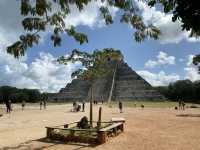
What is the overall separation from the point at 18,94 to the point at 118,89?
3335 cm

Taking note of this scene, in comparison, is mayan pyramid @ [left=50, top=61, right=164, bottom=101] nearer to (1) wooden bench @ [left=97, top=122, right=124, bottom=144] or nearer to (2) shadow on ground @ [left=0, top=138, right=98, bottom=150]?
(1) wooden bench @ [left=97, top=122, right=124, bottom=144]

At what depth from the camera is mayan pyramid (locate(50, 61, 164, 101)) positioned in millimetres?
114438

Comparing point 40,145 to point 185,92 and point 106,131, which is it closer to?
point 106,131

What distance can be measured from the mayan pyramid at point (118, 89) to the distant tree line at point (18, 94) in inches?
357

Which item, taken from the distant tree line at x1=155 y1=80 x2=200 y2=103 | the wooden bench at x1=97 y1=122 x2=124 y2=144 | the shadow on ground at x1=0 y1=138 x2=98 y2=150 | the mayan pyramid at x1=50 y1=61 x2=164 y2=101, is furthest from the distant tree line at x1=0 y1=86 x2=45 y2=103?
the shadow on ground at x1=0 y1=138 x2=98 y2=150

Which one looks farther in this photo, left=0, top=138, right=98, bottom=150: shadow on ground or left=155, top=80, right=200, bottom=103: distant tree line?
left=155, top=80, right=200, bottom=103: distant tree line

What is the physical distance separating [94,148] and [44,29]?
14.3 ft

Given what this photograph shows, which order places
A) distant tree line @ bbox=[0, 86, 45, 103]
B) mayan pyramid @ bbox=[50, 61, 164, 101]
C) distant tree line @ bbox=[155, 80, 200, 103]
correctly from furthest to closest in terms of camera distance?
distant tree line @ bbox=[0, 86, 45, 103] < mayan pyramid @ bbox=[50, 61, 164, 101] < distant tree line @ bbox=[155, 80, 200, 103]

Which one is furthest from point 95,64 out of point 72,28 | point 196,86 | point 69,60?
point 196,86

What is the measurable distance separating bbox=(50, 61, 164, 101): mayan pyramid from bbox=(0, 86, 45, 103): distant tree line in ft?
29.7

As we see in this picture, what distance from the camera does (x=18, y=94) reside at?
116 m

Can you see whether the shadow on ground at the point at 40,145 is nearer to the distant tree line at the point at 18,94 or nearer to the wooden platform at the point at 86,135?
the wooden platform at the point at 86,135

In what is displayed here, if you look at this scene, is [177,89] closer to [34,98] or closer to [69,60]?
[34,98]

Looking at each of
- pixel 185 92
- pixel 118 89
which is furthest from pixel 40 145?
pixel 118 89
